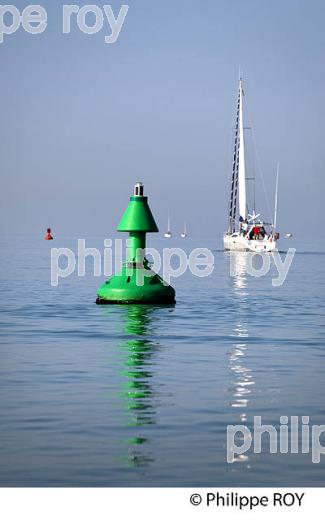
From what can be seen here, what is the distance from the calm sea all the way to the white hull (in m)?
89.3

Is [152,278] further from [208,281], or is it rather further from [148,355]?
[208,281]

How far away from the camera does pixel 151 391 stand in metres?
18.4

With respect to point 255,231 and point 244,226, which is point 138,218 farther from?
point 244,226

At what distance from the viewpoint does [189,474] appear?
12430 millimetres

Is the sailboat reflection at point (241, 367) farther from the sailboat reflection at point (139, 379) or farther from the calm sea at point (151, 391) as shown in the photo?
the sailboat reflection at point (139, 379)

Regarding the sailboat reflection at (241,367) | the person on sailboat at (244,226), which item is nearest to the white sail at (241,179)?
the person on sailboat at (244,226)

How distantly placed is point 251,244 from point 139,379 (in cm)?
10783

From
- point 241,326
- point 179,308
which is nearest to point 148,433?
point 241,326

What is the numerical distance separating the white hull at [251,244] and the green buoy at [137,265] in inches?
3643

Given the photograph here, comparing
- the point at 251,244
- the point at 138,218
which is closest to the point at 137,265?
the point at 138,218

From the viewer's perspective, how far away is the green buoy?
34.2m

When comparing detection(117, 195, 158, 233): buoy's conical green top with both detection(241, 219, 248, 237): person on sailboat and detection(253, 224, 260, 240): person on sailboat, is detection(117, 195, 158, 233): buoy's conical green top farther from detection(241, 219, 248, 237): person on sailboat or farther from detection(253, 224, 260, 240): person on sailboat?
detection(241, 219, 248, 237): person on sailboat

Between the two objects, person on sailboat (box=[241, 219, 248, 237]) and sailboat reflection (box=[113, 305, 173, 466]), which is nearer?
sailboat reflection (box=[113, 305, 173, 466])

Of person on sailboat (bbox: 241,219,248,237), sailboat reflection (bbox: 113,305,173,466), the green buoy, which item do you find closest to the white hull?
person on sailboat (bbox: 241,219,248,237)
